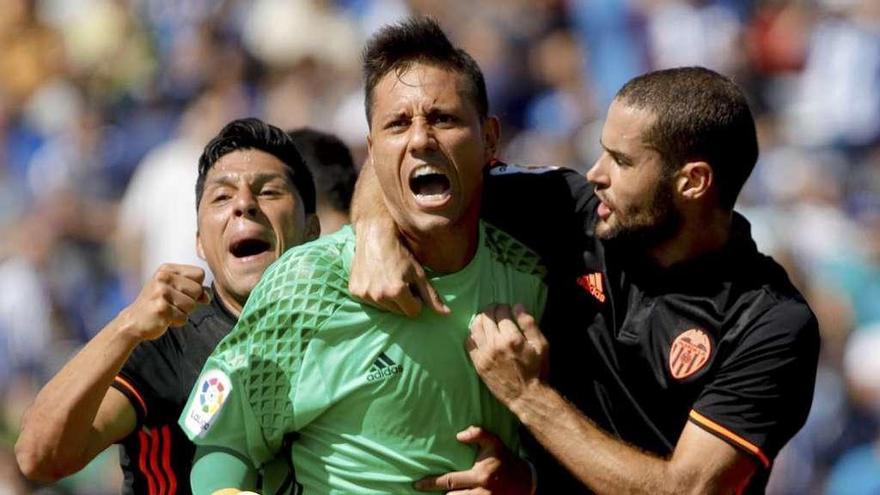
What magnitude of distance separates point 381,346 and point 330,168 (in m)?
2.18

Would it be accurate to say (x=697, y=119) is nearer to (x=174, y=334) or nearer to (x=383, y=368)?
(x=383, y=368)

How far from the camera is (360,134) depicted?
11219mm

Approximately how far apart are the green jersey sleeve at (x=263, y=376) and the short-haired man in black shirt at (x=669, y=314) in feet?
1.06

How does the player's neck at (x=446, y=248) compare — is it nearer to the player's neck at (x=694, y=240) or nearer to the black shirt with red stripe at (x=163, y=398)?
the player's neck at (x=694, y=240)

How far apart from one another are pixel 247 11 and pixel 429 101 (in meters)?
8.13

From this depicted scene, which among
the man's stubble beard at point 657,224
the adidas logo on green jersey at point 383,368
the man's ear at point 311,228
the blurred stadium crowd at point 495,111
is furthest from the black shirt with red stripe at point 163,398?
the blurred stadium crowd at point 495,111

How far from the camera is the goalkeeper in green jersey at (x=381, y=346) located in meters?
4.87

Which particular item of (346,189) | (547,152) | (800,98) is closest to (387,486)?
(346,189)

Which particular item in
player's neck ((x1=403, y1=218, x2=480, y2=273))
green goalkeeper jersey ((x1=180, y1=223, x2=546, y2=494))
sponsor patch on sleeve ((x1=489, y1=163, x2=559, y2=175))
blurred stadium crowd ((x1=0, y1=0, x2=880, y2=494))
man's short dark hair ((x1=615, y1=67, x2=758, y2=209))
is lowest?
blurred stadium crowd ((x1=0, y1=0, x2=880, y2=494))

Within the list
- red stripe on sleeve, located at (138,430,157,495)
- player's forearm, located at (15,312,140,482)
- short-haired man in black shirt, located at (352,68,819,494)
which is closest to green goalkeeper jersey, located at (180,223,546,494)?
short-haired man in black shirt, located at (352,68,819,494)

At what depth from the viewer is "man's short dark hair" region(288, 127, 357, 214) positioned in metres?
6.96

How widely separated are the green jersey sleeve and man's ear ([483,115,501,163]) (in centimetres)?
63

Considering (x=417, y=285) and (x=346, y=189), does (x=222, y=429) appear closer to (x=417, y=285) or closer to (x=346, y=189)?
(x=417, y=285)

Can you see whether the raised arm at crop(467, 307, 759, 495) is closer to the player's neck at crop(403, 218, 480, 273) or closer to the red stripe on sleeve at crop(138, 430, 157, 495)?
the player's neck at crop(403, 218, 480, 273)
